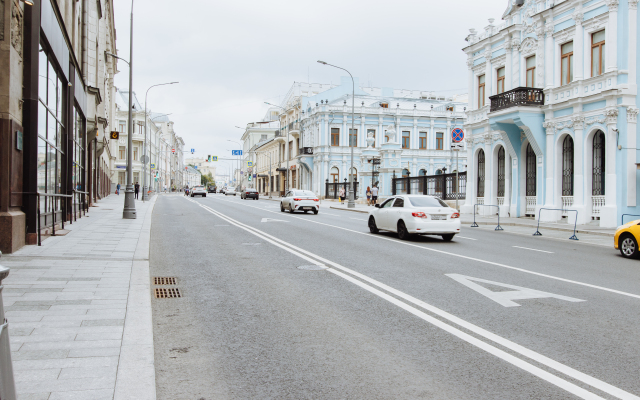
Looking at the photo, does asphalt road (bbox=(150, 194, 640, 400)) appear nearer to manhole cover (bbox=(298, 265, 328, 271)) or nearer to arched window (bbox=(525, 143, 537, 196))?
manhole cover (bbox=(298, 265, 328, 271))

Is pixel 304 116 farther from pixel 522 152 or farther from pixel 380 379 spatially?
pixel 380 379

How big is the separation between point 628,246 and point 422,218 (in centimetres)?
525

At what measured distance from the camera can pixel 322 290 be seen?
7785mm

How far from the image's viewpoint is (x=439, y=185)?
3672cm

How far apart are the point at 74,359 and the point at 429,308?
4.13m

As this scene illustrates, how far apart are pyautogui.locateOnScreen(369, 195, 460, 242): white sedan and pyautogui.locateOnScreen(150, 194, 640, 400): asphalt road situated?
3.86m

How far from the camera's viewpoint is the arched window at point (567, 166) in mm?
24562

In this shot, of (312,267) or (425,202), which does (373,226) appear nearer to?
(425,202)

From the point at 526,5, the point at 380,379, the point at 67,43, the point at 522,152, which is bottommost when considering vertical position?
the point at 380,379

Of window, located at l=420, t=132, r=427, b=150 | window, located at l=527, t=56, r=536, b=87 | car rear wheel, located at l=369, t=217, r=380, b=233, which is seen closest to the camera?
car rear wheel, located at l=369, t=217, r=380, b=233

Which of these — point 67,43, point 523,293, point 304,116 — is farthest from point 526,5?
point 304,116

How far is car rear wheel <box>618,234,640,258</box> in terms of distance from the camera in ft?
41.8

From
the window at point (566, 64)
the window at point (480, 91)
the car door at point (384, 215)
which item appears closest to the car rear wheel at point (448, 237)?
the car door at point (384, 215)

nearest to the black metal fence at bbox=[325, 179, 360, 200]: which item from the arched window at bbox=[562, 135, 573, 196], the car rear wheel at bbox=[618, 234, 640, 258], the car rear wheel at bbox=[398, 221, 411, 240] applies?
the arched window at bbox=[562, 135, 573, 196]
